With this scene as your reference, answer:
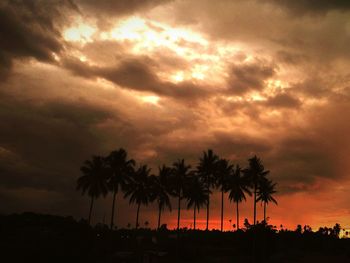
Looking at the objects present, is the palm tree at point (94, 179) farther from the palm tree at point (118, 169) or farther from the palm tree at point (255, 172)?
the palm tree at point (255, 172)

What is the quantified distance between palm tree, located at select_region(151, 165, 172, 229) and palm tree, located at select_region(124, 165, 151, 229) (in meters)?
1.17

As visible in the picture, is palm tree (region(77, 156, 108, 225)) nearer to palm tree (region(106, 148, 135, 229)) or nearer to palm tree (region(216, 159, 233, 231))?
palm tree (region(106, 148, 135, 229))

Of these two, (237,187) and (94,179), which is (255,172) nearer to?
(237,187)

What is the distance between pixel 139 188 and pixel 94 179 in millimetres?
8664

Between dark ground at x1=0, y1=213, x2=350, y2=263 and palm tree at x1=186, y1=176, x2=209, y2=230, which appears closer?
dark ground at x1=0, y1=213, x2=350, y2=263

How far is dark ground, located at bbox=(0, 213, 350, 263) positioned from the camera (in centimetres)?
5059

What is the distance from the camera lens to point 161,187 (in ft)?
255

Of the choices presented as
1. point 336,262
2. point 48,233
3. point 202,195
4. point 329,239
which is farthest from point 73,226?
point 329,239

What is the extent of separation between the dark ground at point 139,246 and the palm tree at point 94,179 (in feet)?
24.0

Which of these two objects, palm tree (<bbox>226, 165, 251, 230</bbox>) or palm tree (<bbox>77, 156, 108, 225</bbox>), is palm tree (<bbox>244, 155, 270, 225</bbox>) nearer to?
palm tree (<bbox>226, 165, 251, 230</bbox>)

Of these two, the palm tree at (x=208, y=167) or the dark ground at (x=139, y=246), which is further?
the palm tree at (x=208, y=167)

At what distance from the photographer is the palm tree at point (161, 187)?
254ft

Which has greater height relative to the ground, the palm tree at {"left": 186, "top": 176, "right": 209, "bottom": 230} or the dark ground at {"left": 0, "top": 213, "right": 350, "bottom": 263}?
the palm tree at {"left": 186, "top": 176, "right": 209, "bottom": 230}

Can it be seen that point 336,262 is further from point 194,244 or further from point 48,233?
point 48,233
